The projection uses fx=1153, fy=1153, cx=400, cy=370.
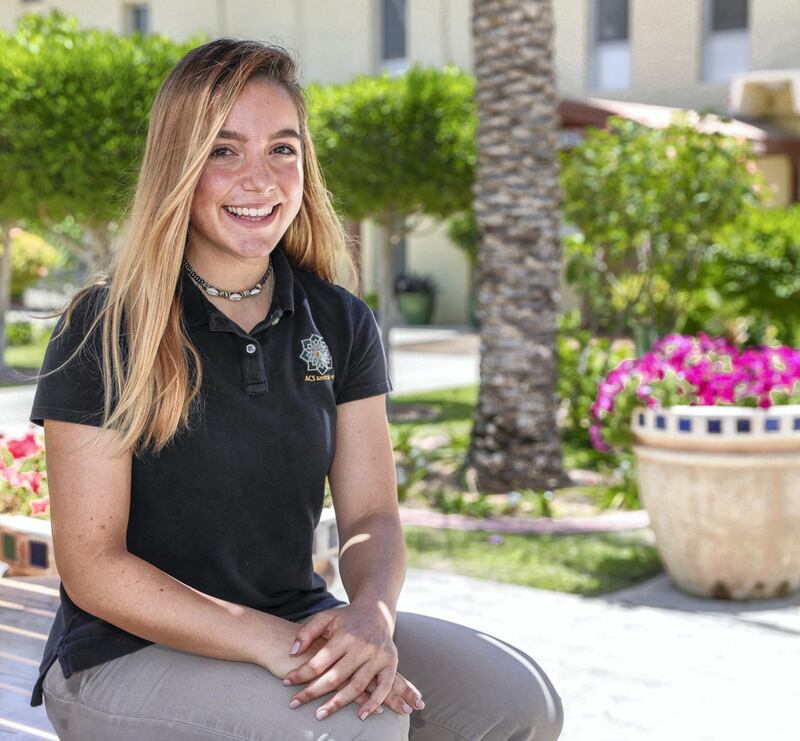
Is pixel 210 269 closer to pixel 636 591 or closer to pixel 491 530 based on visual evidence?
pixel 636 591

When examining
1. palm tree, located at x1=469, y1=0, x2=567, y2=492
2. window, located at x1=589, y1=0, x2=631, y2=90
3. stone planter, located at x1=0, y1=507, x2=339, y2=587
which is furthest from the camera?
window, located at x1=589, y1=0, x2=631, y2=90

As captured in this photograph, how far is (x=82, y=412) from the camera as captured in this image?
6.47ft

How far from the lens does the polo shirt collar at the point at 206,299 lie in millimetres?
2162

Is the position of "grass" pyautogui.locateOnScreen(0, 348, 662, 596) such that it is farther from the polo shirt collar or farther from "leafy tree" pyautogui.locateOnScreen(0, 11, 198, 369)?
"leafy tree" pyautogui.locateOnScreen(0, 11, 198, 369)

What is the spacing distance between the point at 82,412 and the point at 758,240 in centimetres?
1019

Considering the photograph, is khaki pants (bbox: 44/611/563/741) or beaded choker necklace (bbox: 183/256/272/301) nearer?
khaki pants (bbox: 44/611/563/741)

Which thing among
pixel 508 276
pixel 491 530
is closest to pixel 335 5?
pixel 508 276

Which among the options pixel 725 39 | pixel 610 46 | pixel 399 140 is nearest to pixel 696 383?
pixel 399 140

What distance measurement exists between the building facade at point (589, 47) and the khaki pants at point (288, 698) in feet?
46.2

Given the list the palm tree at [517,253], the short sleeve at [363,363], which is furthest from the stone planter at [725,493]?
the short sleeve at [363,363]

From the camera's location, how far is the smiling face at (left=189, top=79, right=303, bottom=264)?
217 centimetres

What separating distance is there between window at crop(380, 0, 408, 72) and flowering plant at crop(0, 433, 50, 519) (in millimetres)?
18045

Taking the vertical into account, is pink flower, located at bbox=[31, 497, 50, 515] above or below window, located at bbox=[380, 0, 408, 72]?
below

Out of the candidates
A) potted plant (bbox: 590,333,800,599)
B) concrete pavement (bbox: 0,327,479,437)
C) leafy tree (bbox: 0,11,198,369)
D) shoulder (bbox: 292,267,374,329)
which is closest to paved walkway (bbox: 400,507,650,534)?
potted plant (bbox: 590,333,800,599)
